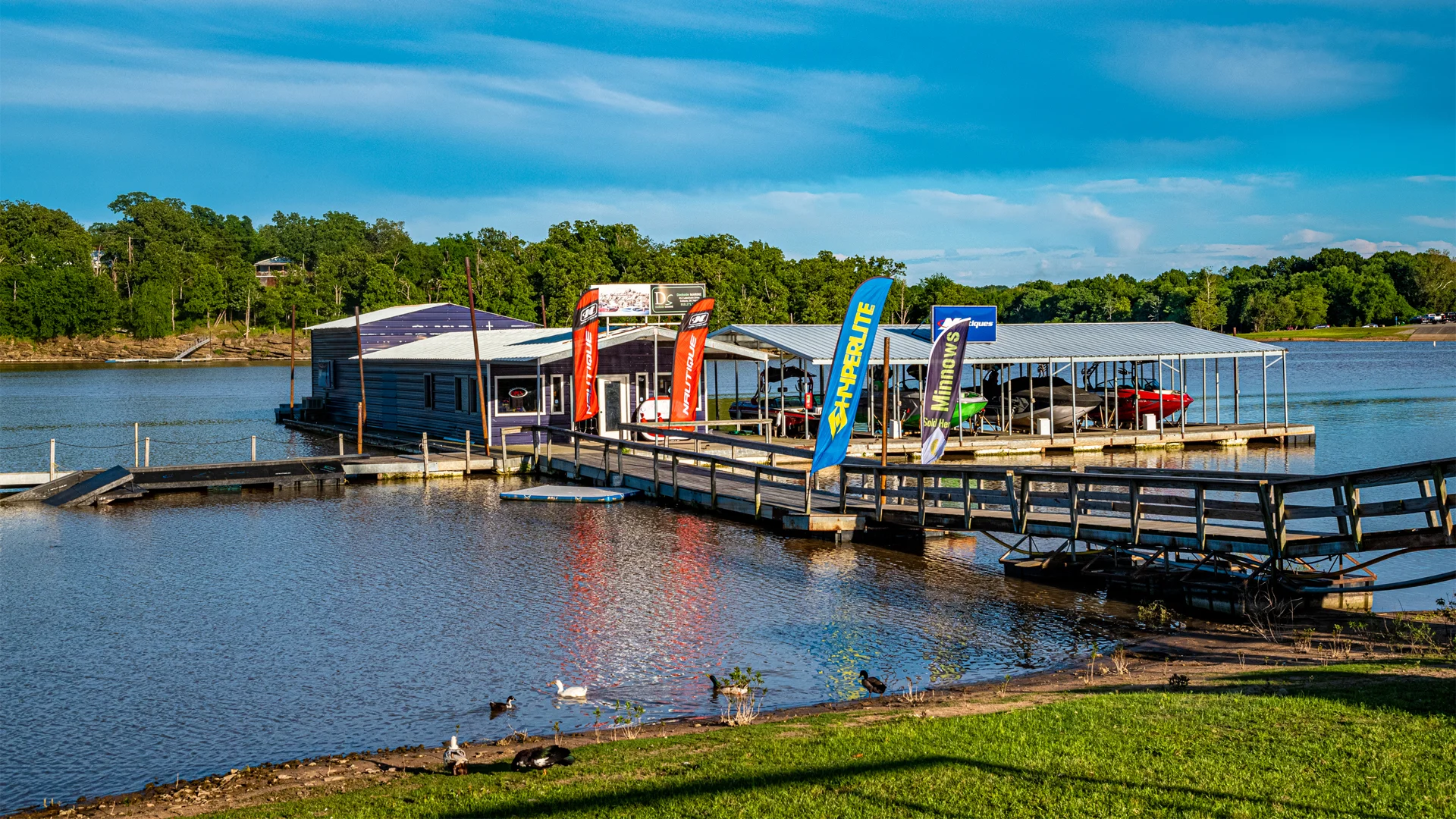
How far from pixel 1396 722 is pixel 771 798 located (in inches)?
199

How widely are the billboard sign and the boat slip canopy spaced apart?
5.89 feet

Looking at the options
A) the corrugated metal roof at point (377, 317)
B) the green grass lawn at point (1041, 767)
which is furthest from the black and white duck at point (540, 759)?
the corrugated metal roof at point (377, 317)

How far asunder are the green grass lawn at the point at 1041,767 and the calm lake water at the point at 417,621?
9.72ft

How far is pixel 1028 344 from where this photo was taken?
153 ft

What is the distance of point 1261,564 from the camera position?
1734 centimetres

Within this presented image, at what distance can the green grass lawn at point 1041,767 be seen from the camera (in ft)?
25.7

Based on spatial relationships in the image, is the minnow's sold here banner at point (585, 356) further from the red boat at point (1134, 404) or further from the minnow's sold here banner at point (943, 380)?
the red boat at point (1134, 404)

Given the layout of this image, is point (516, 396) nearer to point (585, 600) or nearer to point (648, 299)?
point (648, 299)

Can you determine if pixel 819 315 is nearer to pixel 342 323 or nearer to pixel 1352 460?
pixel 342 323

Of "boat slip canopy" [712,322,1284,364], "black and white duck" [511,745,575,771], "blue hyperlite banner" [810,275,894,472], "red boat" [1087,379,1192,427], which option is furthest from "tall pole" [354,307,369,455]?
"black and white duck" [511,745,575,771]

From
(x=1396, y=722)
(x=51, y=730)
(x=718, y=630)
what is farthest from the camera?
(x=718, y=630)

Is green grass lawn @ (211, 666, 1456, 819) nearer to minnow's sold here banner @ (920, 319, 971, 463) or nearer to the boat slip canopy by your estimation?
minnow's sold here banner @ (920, 319, 971, 463)

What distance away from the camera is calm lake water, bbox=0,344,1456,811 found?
12719mm

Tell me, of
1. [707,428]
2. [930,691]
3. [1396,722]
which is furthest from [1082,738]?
[707,428]
